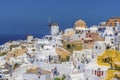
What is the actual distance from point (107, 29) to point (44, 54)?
13364 millimetres

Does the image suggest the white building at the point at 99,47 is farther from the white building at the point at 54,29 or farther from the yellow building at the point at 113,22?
the white building at the point at 54,29

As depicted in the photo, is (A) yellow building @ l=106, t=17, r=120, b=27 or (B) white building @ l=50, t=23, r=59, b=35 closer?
(A) yellow building @ l=106, t=17, r=120, b=27

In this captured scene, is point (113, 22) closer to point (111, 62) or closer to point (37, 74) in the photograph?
point (37, 74)

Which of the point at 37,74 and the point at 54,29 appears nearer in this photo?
the point at 37,74

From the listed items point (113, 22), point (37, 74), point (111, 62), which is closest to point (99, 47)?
point (111, 62)

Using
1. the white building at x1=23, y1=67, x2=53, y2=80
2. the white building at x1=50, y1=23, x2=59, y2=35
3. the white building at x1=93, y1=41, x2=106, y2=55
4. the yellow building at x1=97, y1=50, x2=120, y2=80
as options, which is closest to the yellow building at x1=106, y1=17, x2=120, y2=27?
the white building at x1=50, y1=23, x2=59, y2=35

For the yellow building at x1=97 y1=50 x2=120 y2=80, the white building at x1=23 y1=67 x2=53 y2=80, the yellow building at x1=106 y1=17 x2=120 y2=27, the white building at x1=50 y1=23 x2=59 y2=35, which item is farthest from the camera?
the white building at x1=50 y1=23 x2=59 y2=35

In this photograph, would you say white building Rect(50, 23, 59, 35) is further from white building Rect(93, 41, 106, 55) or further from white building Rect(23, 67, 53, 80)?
white building Rect(23, 67, 53, 80)

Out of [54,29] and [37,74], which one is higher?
[54,29]

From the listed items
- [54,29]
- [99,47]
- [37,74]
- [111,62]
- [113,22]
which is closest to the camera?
[111,62]

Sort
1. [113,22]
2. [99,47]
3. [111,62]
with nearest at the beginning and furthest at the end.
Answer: [111,62], [99,47], [113,22]

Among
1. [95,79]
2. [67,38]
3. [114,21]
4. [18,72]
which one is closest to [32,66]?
[18,72]

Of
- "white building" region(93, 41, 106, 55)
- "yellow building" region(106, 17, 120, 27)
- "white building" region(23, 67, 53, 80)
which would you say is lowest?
"white building" region(23, 67, 53, 80)

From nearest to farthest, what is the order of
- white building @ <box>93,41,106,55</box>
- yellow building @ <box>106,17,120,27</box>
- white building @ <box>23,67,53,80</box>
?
white building @ <box>23,67,53,80</box> < white building @ <box>93,41,106,55</box> < yellow building @ <box>106,17,120,27</box>
